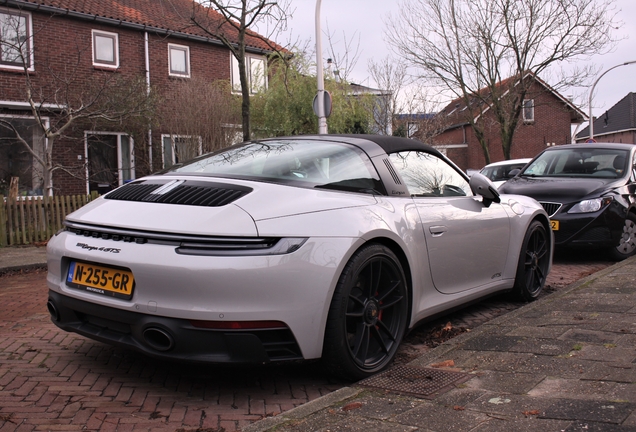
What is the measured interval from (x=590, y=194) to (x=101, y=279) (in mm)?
6237

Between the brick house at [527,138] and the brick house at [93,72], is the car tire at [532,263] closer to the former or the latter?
the brick house at [93,72]

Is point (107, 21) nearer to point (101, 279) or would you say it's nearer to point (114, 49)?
point (114, 49)

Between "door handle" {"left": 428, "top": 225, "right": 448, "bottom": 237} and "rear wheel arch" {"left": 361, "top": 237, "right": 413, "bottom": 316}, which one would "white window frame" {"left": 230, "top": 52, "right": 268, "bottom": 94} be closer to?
"door handle" {"left": 428, "top": 225, "right": 448, "bottom": 237}

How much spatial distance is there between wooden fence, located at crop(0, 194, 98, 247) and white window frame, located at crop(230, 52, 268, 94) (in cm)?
872

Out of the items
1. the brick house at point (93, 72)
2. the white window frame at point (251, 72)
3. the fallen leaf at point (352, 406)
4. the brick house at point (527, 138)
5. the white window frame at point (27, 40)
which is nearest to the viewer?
the fallen leaf at point (352, 406)

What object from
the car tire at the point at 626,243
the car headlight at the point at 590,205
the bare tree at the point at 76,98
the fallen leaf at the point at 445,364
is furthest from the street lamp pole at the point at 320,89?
the fallen leaf at the point at 445,364

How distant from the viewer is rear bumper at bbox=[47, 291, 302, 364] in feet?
9.07

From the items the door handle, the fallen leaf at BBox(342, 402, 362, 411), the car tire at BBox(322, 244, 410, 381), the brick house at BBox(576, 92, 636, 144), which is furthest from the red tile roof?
the brick house at BBox(576, 92, 636, 144)

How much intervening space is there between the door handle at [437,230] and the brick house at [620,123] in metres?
49.8

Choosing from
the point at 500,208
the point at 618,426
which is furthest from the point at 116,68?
the point at 618,426

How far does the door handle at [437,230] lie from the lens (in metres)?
3.82

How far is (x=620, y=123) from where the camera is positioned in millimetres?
51156

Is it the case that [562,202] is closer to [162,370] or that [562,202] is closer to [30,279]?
[162,370]

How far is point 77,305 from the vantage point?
3.12m
